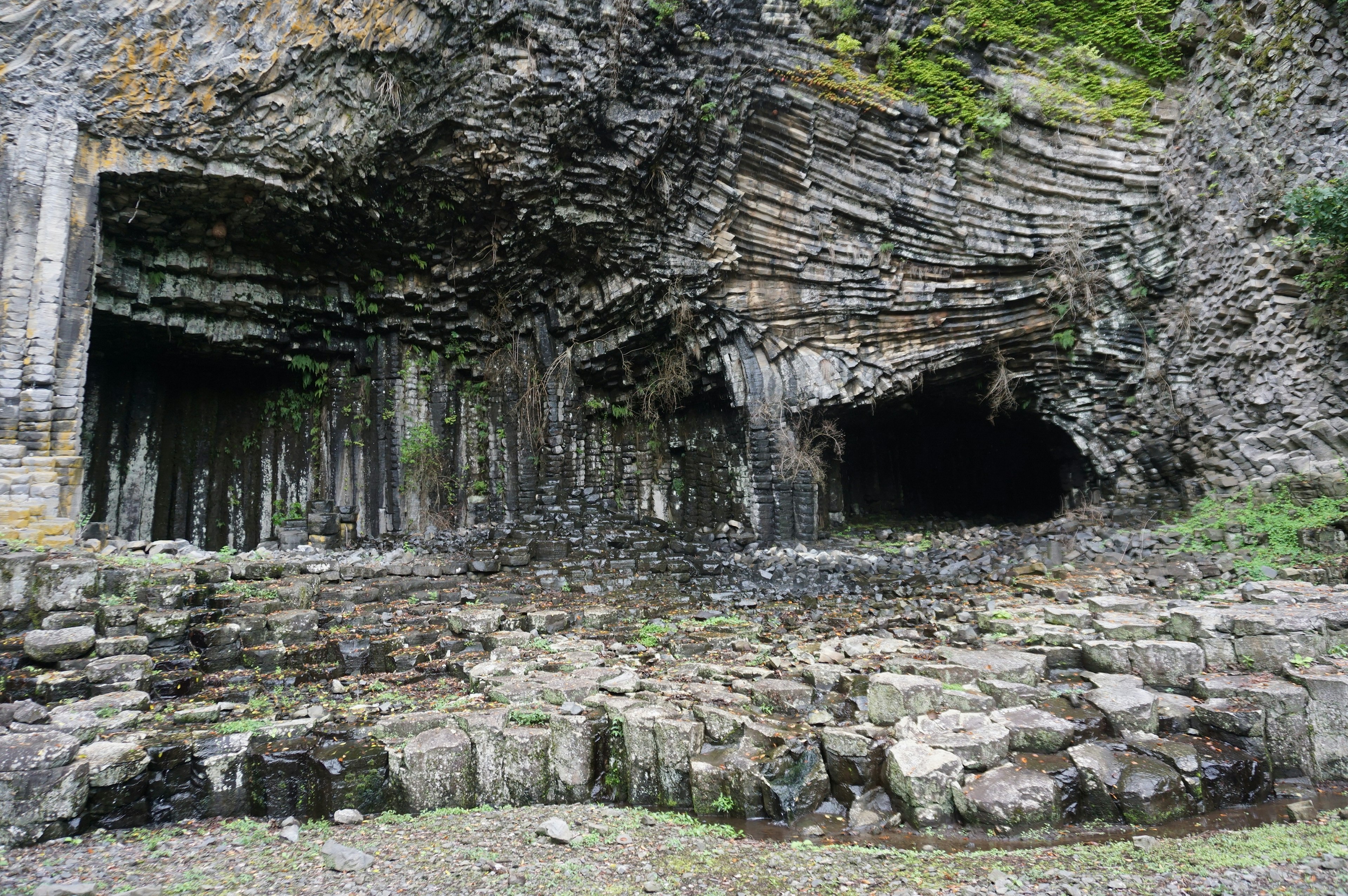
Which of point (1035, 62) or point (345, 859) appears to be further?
point (1035, 62)

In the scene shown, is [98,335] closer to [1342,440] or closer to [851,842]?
[851,842]

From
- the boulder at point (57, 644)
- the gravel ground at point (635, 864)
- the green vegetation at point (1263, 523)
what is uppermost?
the green vegetation at point (1263, 523)

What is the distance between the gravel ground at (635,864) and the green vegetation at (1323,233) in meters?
9.36

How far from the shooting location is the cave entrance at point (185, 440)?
1281cm

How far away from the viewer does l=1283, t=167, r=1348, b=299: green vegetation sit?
937 centimetres

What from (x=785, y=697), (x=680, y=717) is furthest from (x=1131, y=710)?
(x=680, y=717)

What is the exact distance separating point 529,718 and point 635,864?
152 cm

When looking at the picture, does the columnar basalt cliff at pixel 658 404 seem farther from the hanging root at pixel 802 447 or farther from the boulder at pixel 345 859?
the boulder at pixel 345 859

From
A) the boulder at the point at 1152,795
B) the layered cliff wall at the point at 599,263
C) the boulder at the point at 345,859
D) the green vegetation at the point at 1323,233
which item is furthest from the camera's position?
the layered cliff wall at the point at 599,263

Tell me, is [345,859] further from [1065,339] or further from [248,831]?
[1065,339]

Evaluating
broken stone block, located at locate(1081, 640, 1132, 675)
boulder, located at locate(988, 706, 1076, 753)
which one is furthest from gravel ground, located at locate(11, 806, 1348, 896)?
broken stone block, located at locate(1081, 640, 1132, 675)

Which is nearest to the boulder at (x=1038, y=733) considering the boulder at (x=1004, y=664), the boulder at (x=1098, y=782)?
the boulder at (x=1098, y=782)

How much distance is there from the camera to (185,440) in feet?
45.1

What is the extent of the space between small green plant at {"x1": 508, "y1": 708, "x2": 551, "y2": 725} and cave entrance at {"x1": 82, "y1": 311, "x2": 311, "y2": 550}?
1145 cm
